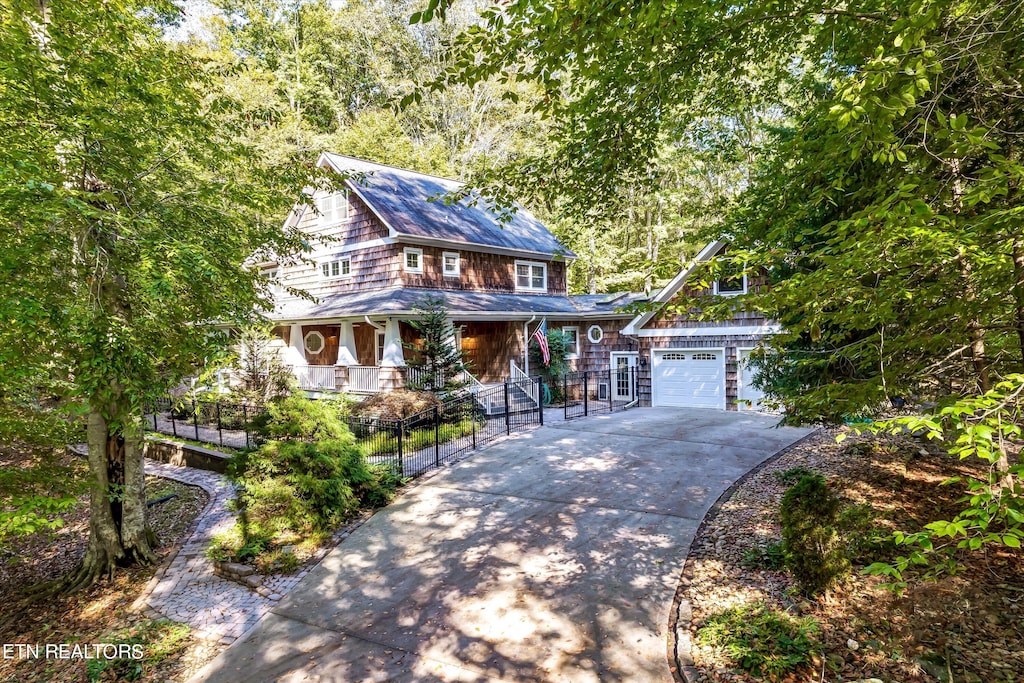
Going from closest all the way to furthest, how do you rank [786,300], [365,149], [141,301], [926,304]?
[786,300] → [926,304] → [141,301] → [365,149]

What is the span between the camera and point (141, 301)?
6.81 m

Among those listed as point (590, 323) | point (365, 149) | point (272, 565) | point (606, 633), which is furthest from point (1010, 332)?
point (365, 149)

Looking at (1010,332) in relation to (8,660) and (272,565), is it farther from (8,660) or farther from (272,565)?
(8,660)

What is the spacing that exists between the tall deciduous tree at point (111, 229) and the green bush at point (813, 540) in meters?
7.24

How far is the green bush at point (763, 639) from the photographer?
4332mm

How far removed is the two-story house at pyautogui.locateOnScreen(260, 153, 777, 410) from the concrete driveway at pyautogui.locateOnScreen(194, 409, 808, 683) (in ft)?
21.4

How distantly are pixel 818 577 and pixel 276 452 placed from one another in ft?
24.5

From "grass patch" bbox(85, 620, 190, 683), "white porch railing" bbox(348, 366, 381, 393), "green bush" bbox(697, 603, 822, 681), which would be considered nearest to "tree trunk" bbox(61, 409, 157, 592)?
"grass patch" bbox(85, 620, 190, 683)

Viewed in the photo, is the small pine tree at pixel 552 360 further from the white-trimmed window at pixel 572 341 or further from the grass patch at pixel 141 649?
the grass patch at pixel 141 649

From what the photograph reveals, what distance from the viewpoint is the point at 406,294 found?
684 inches

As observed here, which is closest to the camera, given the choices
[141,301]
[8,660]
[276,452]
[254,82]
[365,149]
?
[8,660]

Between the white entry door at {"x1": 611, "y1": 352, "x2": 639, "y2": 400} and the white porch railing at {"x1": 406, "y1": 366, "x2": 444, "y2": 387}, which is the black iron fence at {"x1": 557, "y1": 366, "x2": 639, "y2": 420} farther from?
the white porch railing at {"x1": 406, "y1": 366, "x2": 444, "y2": 387}

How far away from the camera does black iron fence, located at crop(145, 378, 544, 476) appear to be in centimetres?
1124

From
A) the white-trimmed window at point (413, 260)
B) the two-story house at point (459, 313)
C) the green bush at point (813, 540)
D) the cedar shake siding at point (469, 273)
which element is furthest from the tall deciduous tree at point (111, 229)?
the cedar shake siding at point (469, 273)
